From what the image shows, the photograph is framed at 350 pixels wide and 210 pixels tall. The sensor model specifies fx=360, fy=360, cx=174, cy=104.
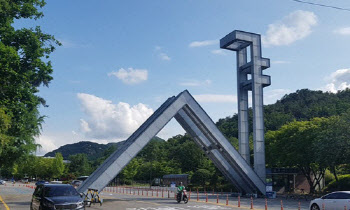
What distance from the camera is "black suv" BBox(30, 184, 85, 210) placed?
16.5 metres

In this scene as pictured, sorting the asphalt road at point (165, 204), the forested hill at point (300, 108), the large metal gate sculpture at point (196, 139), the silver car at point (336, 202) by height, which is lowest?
the asphalt road at point (165, 204)

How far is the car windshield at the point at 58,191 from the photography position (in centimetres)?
1783

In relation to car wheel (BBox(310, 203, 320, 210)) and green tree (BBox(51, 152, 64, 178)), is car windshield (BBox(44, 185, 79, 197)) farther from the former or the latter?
green tree (BBox(51, 152, 64, 178))

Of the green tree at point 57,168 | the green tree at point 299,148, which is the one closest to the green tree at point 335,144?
the green tree at point 299,148

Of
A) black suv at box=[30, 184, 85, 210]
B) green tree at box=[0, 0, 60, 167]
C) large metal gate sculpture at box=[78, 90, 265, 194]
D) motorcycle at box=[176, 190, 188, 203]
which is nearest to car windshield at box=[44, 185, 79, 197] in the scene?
black suv at box=[30, 184, 85, 210]

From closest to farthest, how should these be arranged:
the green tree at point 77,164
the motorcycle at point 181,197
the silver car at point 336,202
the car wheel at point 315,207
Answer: the silver car at point 336,202 → the car wheel at point 315,207 → the motorcycle at point 181,197 → the green tree at point 77,164

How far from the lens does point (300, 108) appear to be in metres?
125

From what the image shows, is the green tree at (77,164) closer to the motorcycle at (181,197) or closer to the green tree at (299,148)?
the green tree at (299,148)

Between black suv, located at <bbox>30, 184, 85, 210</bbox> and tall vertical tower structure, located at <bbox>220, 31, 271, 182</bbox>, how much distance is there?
87.5 feet

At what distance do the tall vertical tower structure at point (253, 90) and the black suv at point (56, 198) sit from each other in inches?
1050

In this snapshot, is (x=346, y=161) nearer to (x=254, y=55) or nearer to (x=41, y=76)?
(x=254, y=55)

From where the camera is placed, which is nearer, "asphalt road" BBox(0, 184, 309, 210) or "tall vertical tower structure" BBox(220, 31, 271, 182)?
"asphalt road" BBox(0, 184, 309, 210)

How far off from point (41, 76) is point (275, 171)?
33686 millimetres

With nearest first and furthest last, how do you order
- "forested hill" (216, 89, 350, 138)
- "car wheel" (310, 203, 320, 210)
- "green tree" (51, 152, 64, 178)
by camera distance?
"car wheel" (310, 203, 320, 210), "forested hill" (216, 89, 350, 138), "green tree" (51, 152, 64, 178)
